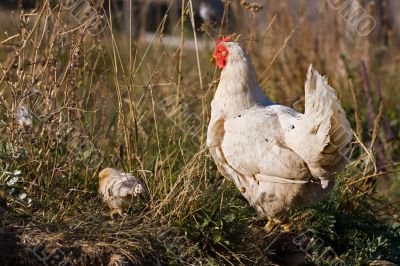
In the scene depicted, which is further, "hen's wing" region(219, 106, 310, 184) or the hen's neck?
the hen's neck

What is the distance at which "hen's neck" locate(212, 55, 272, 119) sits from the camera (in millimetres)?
4492

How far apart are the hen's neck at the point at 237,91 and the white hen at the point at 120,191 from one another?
0.67m

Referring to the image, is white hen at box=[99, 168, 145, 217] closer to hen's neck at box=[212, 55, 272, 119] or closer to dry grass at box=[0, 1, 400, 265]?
dry grass at box=[0, 1, 400, 265]

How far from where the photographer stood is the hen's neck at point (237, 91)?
4492 mm

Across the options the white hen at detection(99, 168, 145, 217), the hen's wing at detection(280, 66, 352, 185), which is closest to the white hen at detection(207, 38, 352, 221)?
the hen's wing at detection(280, 66, 352, 185)

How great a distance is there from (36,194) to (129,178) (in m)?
0.55

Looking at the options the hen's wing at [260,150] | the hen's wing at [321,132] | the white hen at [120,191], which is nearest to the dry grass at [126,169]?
the white hen at [120,191]

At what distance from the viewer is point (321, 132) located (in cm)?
387

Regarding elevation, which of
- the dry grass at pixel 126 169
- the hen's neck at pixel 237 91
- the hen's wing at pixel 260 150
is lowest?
the dry grass at pixel 126 169

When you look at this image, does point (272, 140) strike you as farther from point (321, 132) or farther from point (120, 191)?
point (120, 191)

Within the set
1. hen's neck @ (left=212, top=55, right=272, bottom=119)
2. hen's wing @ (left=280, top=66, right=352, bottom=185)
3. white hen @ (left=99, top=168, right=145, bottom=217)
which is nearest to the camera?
hen's wing @ (left=280, top=66, right=352, bottom=185)

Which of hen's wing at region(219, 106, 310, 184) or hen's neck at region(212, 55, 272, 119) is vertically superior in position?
hen's neck at region(212, 55, 272, 119)

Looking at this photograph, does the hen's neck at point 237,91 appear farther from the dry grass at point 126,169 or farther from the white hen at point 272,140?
the dry grass at point 126,169

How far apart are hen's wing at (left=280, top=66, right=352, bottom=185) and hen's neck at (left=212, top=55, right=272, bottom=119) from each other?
46cm
